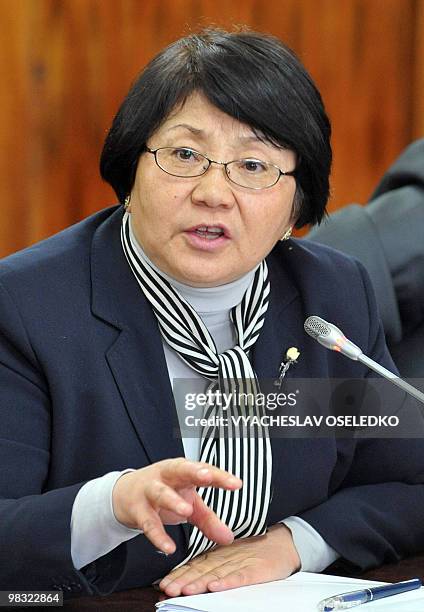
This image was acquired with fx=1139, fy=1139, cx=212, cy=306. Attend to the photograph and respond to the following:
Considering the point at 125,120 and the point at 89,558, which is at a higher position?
the point at 125,120

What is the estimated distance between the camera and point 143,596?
1534mm

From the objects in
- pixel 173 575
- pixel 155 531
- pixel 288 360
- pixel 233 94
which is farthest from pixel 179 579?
pixel 233 94

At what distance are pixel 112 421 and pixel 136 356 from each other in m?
0.11

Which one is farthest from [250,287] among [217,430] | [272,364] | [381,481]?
[381,481]

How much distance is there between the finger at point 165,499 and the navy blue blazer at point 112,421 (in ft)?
0.64

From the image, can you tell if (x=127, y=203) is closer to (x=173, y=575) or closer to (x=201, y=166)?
(x=201, y=166)

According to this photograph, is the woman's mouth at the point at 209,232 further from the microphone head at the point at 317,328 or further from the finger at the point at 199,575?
the finger at the point at 199,575

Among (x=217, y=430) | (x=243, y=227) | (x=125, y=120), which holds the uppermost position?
(x=125, y=120)

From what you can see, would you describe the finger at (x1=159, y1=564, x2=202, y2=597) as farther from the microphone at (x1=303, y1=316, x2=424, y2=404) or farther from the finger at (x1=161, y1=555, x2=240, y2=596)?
the microphone at (x1=303, y1=316, x2=424, y2=404)

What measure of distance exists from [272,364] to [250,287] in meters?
0.14

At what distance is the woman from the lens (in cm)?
158

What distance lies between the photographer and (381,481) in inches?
74.6

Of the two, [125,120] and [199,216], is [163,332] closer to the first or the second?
[199,216]

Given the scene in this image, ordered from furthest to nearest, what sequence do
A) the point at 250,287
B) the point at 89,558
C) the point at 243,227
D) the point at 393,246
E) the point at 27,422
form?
the point at 393,246
the point at 250,287
the point at 243,227
the point at 27,422
the point at 89,558
